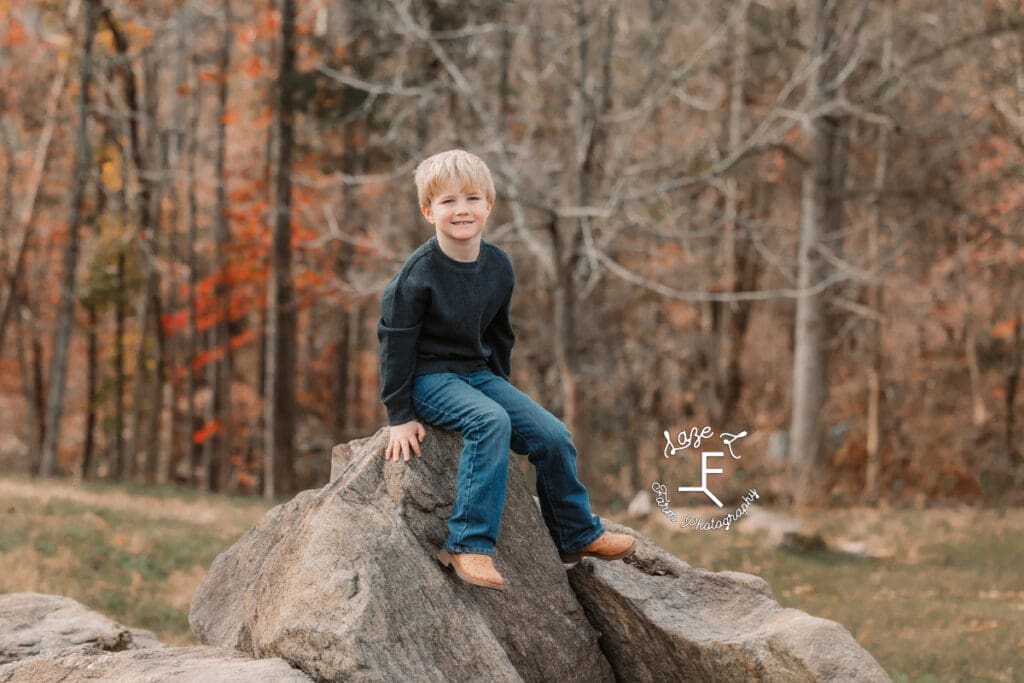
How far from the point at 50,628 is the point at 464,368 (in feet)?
9.76

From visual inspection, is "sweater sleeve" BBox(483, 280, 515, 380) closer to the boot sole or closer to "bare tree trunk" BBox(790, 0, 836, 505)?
the boot sole

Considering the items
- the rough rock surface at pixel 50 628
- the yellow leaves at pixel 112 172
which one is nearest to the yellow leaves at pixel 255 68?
the yellow leaves at pixel 112 172

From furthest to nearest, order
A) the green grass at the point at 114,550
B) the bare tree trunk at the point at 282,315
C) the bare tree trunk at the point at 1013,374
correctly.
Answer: the bare tree trunk at the point at 1013,374 < the bare tree trunk at the point at 282,315 < the green grass at the point at 114,550

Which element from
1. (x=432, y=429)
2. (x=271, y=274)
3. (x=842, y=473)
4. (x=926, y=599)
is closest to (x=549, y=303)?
(x=271, y=274)

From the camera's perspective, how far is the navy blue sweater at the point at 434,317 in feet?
16.1

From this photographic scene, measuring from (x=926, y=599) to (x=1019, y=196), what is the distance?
1375 centimetres

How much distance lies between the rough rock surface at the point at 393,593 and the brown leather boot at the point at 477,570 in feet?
0.39

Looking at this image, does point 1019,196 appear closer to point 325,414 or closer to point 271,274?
point 271,274

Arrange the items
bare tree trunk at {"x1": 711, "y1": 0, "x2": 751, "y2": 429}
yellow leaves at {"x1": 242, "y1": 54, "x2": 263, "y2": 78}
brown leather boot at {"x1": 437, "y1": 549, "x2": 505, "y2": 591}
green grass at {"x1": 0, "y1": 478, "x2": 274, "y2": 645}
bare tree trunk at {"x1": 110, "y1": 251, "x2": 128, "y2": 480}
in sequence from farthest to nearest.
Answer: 1. bare tree trunk at {"x1": 110, "y1": 251, "x2": 128, "y2": 480}
2. yellow leaves at {"x1": 242, "y1": 54, "x2": 263, "y2": 78}
3. bare tree trunk at {"x1": 711, "y1": 0, "x2": 751, "y2": 429}
4. green grass at {"x1": 0, "y1": 478, "x2": 274, "y2": 645}
5. brown leather boot at {"x1": 437, "y1": 549, "x2": 505, "y2": 591}

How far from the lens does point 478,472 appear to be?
478cm

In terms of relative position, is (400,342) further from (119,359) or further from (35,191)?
(119,359)

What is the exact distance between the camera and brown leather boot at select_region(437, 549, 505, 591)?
183 inches

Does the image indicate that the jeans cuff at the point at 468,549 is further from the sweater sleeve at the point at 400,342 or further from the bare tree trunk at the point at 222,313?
the bare tree trunk at the point at 222,313

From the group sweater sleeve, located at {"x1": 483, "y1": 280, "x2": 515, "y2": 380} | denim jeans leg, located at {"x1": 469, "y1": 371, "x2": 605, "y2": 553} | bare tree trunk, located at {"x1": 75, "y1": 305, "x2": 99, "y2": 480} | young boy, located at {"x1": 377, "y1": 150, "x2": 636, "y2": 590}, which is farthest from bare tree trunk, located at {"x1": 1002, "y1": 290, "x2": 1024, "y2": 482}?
bare tree trunk, located at {"x1": 75, "y1": 305, "x2": 99, "y2": 480}
